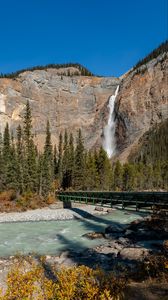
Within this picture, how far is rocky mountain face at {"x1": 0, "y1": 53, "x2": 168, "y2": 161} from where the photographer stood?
5094 inches

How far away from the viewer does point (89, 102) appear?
156750mm

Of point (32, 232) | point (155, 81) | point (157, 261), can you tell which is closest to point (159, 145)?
point (155, 81)

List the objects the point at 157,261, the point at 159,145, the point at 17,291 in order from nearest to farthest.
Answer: the point at 17,291 < the point at 157,261 < the point at 159,145

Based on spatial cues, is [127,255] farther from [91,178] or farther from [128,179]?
[128,179]

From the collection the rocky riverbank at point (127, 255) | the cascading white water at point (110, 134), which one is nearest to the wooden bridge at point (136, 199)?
the rocky riverbank at point (127, 255)

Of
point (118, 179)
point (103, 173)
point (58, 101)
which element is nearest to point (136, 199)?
point (103, 173)

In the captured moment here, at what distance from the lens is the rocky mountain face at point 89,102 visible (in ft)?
424

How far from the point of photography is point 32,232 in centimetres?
2484

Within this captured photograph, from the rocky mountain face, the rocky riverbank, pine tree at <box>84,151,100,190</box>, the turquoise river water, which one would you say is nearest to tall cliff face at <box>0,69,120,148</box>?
the rocky mountain face

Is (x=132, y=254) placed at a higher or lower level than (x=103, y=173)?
lower

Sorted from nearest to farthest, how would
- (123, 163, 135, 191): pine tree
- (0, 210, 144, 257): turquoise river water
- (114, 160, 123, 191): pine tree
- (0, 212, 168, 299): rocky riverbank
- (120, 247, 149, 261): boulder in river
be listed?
(0, 212, 168, 299): rocky riverbank
(120, 247, 149, 261): boulder in river
(0, 210, 144, 257): turquoise river water
(114, 160, 123, 191): pine tree
(123, 163, 135, 191): pine tree

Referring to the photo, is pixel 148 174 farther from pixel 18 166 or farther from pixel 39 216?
pixel 39 216

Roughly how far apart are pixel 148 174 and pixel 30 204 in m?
57.5

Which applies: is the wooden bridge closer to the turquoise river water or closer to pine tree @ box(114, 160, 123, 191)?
the turquoise river water
